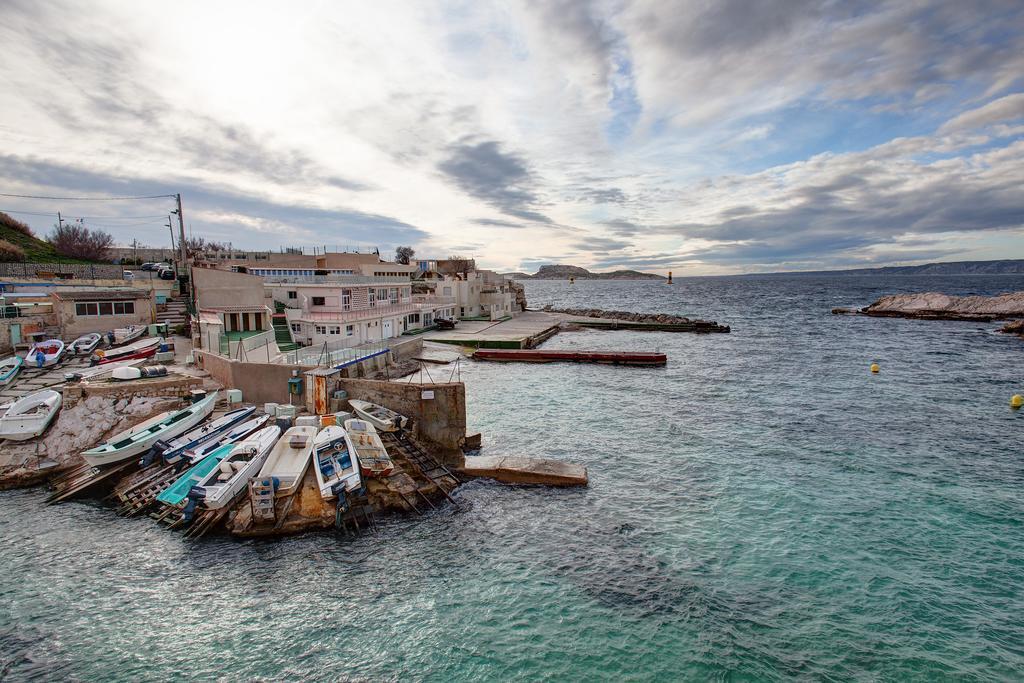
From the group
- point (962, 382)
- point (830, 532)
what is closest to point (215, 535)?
point (830, 532)

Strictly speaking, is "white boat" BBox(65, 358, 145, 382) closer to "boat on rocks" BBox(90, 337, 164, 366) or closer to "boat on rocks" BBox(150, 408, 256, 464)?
"boat on rocks" BBox(90, 337, 164, 366)

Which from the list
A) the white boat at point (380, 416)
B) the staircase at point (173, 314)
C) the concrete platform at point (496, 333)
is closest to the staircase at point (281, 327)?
the staircase at point (173, 314)

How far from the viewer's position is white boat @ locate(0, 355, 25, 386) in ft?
78.0

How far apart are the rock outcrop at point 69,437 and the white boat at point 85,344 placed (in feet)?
30.7

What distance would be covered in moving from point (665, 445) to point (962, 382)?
28.4m

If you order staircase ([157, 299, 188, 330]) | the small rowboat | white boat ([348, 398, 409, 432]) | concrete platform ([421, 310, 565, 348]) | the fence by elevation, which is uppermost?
the fence

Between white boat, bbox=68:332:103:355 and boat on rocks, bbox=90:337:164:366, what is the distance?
75 cm

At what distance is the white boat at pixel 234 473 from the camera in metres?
15.4

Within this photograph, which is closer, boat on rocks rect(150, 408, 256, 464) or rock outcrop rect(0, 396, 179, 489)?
rock outcrop rect(0, 396, 179, 489)

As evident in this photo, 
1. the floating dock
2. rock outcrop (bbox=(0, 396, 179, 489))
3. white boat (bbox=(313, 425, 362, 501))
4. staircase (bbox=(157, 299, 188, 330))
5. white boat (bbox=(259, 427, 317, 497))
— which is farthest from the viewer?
the floating dock

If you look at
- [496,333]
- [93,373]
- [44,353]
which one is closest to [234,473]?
[93,373]

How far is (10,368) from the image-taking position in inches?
969

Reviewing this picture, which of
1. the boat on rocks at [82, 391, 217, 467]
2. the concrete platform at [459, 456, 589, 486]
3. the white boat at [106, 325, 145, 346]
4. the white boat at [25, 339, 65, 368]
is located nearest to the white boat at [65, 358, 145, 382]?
the white boat at [25, 339, 65, 368]

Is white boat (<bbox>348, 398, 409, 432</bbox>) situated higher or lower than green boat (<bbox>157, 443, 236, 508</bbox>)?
higher
